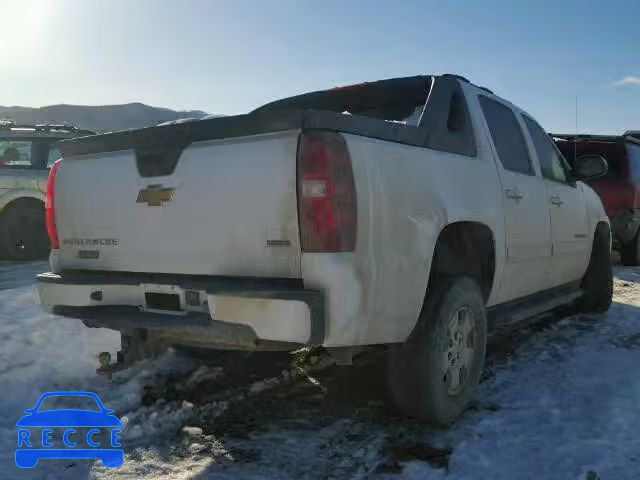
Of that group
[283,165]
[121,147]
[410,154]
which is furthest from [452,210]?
[121,147]

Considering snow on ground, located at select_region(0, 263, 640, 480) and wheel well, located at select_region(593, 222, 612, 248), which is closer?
snow on ground, located at select_region(0, 263, 640, 480)

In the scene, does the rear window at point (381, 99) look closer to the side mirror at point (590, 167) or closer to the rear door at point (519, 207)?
the rear door at point (519, 207)

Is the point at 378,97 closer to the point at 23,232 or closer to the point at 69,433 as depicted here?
the point at 69,433

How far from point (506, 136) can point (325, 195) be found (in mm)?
2139

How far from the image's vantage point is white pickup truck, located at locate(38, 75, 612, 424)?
2.38m

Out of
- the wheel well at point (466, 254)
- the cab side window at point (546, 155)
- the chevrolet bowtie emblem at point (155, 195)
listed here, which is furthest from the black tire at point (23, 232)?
the wheel well at point (466, 254)

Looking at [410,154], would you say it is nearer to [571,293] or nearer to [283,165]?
[283,165]

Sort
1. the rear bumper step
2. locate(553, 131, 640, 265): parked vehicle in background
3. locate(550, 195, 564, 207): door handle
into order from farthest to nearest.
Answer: locate(553, 131, 640, 265): parked vehicle in background
locate(550, 195, 564, 207): door handle
the rear bumper step

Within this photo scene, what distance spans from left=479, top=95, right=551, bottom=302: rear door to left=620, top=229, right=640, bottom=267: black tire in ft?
17.4

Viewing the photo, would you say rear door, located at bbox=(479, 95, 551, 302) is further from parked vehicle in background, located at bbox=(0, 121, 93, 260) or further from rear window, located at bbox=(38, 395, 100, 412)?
parked vehicle in background, located at bbox=(0, 121, 93, 260)

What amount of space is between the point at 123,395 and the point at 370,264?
1918 millimetres

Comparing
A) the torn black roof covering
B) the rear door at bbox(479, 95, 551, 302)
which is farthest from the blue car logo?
the rear door at bbox(479, 95, 551, 302)

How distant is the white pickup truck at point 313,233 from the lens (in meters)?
2.38

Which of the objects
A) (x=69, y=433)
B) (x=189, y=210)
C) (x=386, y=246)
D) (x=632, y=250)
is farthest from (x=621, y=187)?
(x=69, y=433)
